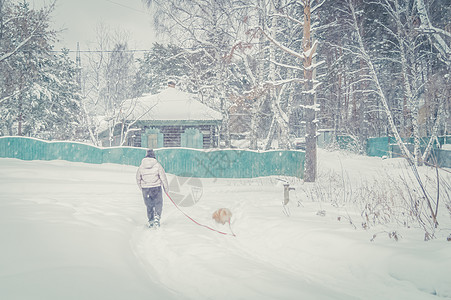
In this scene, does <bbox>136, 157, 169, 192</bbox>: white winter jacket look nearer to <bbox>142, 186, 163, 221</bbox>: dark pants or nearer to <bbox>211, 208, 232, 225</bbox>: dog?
<bbox>142, 186, 163, 221</bbox>: dark pants

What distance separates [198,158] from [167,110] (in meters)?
6.99

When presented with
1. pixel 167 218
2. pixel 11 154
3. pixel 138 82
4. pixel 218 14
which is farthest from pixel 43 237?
pixel 138 82

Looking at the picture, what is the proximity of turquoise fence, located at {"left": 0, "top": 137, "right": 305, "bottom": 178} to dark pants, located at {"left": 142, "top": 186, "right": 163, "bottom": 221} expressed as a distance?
8293 millimetres

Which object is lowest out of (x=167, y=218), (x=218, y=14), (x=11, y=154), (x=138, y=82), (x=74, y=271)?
(x=167, y=218)

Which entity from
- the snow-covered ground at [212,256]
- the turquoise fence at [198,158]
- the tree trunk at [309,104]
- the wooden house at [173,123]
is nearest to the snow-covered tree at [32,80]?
the turquoise fence at [198,158]

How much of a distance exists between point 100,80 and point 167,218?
1594 cm

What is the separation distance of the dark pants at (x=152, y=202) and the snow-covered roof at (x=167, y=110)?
1272cm

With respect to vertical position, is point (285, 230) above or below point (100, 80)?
below

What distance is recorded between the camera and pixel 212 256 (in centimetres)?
401

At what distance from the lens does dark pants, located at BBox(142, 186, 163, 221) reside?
5.77 m

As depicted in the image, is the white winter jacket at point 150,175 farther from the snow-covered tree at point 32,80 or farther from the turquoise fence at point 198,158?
the snow-covered tree at point 32,80

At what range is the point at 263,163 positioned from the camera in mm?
14312

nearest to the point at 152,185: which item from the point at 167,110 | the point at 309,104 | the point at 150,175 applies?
Answer: the point at 150,175

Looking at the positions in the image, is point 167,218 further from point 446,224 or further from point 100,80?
point 100,80
